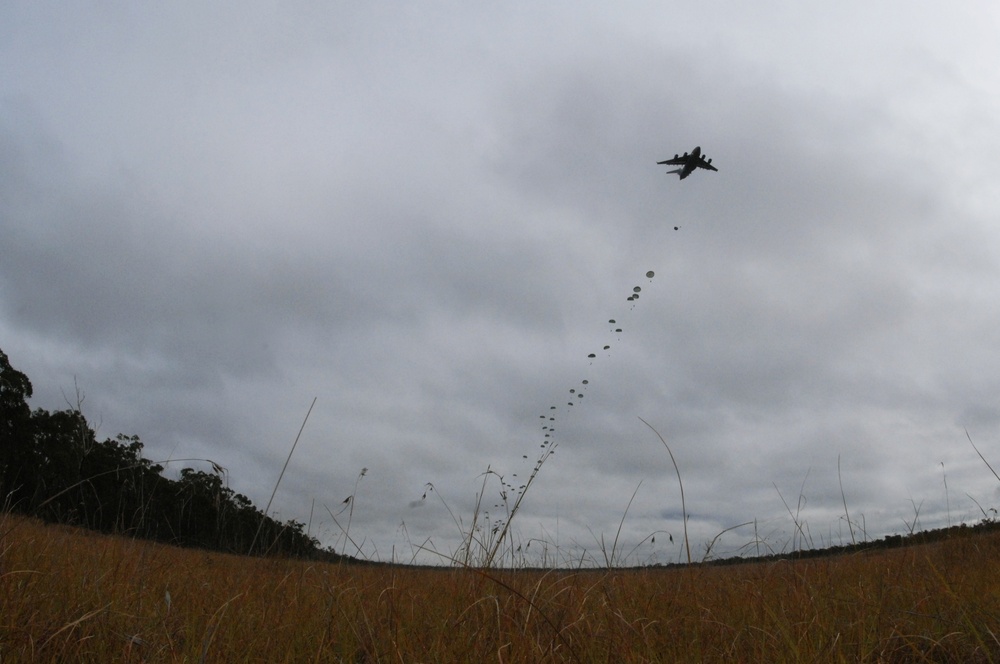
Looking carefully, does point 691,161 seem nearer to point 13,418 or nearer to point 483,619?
point 483,619

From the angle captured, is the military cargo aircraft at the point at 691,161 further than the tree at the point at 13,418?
No

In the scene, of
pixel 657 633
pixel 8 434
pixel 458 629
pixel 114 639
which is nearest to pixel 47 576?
pixel 114 639

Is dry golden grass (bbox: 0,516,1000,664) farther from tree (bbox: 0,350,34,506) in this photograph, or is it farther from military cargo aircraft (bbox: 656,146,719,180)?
tree (bbox: 0,350,34,506)

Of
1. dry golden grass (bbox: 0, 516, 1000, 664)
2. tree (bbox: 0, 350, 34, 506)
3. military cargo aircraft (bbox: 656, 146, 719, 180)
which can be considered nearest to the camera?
dry golden grass (bbox: 0, 516, 1000, 664)

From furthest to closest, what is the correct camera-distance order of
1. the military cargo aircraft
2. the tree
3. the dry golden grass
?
1. the tree
2. the military cargo aircraft
3. the dry golden grass

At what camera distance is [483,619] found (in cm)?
402

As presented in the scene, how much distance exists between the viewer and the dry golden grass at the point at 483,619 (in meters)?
3.32

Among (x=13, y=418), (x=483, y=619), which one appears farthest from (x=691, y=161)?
(x=13, y=418)

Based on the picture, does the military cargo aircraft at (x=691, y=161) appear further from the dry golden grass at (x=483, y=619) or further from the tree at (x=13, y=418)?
the tree at (x=13, y=418)

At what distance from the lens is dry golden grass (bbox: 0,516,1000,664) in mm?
3320

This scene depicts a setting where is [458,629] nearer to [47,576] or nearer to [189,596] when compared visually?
[189,596]

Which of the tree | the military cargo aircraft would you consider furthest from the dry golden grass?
the tree

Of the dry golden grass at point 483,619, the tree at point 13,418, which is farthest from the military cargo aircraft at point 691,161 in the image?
the tree at point 13,418

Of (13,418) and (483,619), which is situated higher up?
(13,418)
